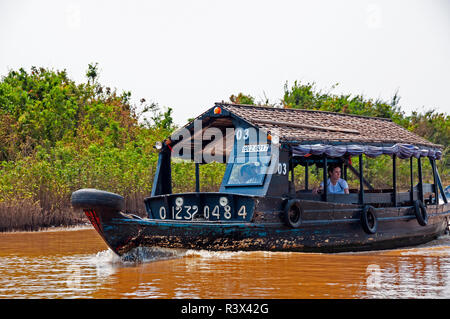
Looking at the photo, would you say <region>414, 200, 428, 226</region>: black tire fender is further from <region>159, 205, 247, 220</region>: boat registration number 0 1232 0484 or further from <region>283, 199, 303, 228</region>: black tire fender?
<region>159, 205, 247, 220</region>: boat registration number 0 1232 0484

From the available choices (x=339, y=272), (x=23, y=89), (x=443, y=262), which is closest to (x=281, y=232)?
(x=339, y=272)

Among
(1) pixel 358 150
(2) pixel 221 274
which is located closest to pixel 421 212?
(1) pixel 358 150

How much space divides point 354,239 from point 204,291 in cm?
486

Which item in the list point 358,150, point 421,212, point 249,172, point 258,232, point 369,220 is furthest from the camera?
point 421,212

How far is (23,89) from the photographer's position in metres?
26.0

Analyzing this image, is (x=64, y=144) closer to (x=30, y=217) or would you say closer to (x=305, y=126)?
(x=30, y=217)

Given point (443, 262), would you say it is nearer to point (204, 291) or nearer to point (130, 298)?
point (204, 291)

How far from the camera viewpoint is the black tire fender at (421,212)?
41.5ft

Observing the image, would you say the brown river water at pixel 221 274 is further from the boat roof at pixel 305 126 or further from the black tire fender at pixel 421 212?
the boat roof at pixel 305 126

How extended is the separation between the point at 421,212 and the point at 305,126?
11.9 feet

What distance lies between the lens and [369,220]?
1140 centimetres
